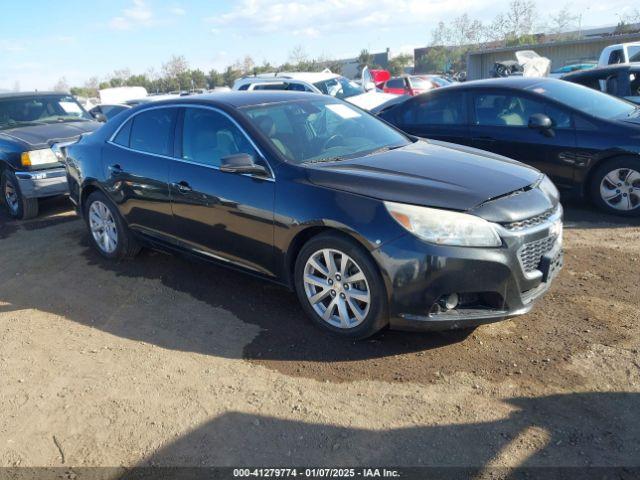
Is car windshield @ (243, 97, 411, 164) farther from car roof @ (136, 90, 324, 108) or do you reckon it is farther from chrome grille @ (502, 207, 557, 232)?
chrome grille @ (502, 207, 557, 232)

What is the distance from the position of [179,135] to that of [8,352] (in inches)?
84.2

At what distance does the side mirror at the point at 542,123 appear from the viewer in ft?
20.5

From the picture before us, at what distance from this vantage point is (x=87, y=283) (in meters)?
5.20

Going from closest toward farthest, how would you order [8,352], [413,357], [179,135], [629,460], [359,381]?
[629,460], [359,381], [413,357], [8,352], [179,135]

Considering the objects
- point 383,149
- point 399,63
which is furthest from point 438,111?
point 399,63

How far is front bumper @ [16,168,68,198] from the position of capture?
23.9 ft

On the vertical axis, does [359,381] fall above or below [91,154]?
below

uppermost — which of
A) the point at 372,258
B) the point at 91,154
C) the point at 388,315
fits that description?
the point at 91,154

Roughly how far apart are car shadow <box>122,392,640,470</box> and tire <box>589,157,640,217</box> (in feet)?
12.1

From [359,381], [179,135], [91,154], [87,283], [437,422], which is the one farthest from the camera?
[91,154]

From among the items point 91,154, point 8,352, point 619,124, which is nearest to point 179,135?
point 91,154

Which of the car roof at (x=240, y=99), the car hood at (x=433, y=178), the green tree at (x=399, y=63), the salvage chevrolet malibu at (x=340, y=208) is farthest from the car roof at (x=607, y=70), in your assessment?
the green tree at (x=399, y=63)

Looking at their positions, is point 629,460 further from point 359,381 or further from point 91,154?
point 91,154

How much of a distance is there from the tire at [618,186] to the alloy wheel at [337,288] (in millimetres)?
4006
